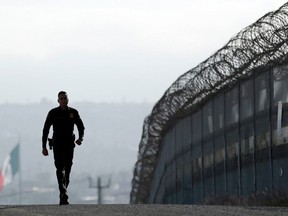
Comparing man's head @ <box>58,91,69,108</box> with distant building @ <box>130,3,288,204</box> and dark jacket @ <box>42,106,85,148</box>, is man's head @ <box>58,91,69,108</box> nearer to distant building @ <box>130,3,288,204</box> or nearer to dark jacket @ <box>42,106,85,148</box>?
dark jacket @ <box>42,106,85,148</box>

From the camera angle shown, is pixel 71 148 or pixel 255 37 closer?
pixel 71 148

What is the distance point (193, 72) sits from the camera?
1420 inches

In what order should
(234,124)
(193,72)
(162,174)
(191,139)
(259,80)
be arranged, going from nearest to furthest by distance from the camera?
(259,80) < (234,124) < (193,72) < (191,139) < (162,174)

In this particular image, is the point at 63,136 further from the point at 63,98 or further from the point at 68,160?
the point at 63,98

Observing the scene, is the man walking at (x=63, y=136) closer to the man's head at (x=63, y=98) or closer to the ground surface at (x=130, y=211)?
the man's head at (x=63, y=98)

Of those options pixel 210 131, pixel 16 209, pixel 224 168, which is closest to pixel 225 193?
pixel 224 168

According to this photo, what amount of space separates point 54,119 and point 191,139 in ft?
61.2

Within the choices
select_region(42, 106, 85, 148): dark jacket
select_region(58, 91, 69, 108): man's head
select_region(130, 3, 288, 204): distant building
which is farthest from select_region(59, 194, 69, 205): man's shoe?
select_region(130, 3, 288, 204): distant building

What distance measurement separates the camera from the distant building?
28.3 m

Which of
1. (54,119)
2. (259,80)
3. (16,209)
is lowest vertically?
(16,209)

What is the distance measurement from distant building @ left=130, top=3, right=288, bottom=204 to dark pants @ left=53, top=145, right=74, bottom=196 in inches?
228

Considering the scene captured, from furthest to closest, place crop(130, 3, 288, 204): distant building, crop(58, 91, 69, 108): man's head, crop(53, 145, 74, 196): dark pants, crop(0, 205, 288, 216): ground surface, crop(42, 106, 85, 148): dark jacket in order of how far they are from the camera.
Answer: crop(130, 3, 288, 204): distant building → crop(53, 145, 74, 196): dark pants → crop(42, 106, 85, 148): dark jacket → crop(58, 91, 69, 108): man's head → crop(0, 205, 288, 216): ground surface

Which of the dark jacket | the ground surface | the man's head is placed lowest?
the ground surface

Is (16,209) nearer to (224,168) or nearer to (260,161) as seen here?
(260,161)
